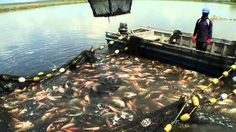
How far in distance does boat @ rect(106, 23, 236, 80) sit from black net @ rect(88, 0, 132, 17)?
10.1 feet

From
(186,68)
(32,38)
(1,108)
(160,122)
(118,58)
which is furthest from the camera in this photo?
(32,38)

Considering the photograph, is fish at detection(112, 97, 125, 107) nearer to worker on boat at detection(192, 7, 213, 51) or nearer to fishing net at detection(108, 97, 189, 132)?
fishing net at detection(108, 97, 189, 132)

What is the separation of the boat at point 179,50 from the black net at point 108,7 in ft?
10.1

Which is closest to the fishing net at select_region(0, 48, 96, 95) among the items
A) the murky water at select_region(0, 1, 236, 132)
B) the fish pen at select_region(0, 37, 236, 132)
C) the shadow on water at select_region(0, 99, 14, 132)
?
the fish pen at select_region(0, 37, 236, 132)

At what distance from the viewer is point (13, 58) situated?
62.3 feet

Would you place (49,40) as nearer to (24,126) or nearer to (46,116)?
(46,116)

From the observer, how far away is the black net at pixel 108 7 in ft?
40.3

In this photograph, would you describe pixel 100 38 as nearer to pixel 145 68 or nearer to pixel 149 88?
pixel 145 68

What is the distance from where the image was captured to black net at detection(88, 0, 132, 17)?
12.3 metres

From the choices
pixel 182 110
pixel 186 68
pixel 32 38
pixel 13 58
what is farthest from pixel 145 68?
pixel 32 38

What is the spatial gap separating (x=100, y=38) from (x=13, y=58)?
303 inches

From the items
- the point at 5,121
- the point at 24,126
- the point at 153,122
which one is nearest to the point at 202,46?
the point at 153,122

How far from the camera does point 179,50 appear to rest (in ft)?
44.5

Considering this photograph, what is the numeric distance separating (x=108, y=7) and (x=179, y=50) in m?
4.14
